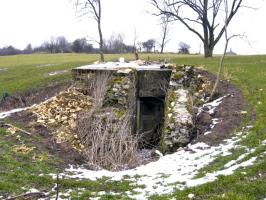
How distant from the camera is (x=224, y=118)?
12641mm

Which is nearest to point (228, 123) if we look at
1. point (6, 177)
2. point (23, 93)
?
point (6, 177)

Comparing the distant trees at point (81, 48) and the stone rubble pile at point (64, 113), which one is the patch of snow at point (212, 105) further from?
the distant trees at point (81, 48)

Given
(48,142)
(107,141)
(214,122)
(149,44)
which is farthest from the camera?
(149,44)

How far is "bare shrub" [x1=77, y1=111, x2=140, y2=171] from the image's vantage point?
37.3 ft

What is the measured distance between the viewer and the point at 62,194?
823 centimetres

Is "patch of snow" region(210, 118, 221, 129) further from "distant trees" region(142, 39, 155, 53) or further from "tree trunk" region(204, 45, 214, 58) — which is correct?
"distant trees" region(142, 39, 155, 53)

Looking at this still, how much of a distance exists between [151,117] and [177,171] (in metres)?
7.04

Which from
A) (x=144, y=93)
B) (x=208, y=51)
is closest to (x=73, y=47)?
(x=208, y=51)

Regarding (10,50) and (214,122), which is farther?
(10,50)

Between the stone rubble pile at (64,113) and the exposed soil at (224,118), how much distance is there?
3696 mm

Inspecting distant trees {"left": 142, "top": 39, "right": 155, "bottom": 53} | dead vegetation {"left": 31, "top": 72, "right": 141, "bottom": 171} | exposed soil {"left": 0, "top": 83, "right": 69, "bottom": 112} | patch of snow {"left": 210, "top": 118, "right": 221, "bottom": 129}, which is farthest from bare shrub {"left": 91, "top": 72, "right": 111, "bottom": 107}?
distant trees {"left": 142, "top": 39, "right": 155, "bottom": 53}

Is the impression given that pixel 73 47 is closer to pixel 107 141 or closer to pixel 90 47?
pixel 90 47

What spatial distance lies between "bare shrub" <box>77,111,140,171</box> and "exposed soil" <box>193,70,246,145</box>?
1.96 metres

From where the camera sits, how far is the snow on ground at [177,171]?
8.29 meters
